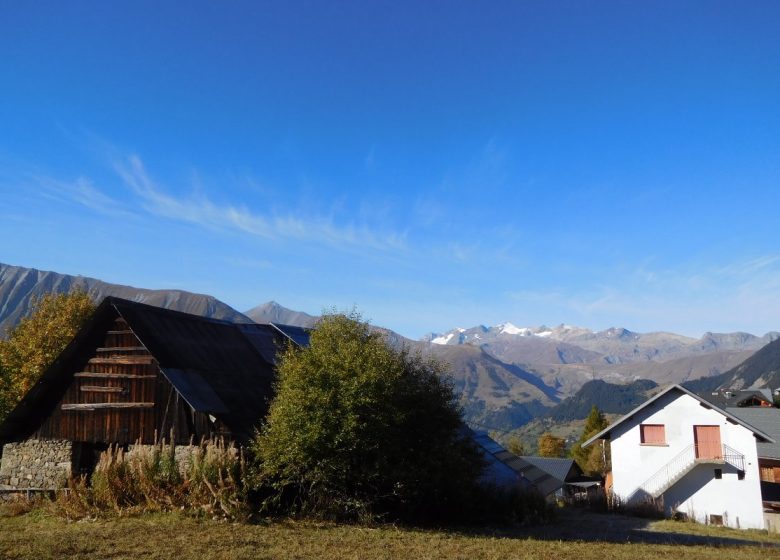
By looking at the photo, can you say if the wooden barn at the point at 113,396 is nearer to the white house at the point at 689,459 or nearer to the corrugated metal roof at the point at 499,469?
the corrugated metal roof at the point at 499,469

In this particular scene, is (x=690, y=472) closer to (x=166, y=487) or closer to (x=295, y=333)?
(x=295, y=333)

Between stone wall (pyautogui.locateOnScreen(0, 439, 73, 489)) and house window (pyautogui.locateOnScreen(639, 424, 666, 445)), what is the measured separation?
37308mm

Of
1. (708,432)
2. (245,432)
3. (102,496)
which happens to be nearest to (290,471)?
(245,432)

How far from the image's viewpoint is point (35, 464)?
22.8 metres

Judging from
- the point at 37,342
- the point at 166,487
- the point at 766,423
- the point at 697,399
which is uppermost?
the point at 37,342

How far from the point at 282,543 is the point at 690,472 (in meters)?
35.2

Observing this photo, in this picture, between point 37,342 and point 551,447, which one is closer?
point 37,342

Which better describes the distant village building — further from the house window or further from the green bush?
the house window

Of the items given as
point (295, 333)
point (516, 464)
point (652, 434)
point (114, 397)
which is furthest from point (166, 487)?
point (652, 434)

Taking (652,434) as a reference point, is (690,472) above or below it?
below

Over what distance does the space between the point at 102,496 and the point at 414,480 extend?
9.65 m

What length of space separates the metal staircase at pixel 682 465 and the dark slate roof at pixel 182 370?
96.1 feet

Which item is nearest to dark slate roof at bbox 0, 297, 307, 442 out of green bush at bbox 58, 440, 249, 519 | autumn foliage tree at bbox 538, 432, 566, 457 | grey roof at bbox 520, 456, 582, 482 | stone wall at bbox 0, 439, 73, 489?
stone wall at bbox 0, 439, 73, 489

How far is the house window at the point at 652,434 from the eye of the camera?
40938 mm
